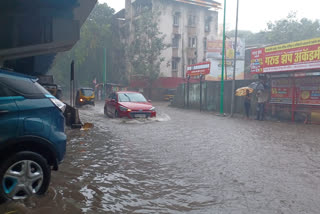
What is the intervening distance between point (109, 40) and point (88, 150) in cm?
4357

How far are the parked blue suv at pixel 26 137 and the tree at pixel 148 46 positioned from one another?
36577 millimetres

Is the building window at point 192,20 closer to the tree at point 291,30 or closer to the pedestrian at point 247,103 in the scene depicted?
the tree at point 291,30

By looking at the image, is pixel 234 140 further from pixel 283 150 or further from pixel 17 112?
pixel 17 112

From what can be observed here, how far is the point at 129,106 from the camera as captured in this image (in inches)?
577

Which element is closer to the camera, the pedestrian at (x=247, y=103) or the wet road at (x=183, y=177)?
the wet road at (x=183, y=177)

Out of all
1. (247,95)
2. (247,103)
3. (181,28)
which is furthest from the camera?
(181,28)

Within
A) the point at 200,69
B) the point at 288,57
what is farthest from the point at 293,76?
the point at 200,69

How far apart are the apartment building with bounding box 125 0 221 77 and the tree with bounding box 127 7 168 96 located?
2081mm

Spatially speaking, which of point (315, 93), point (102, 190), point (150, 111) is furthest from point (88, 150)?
point (315, 93)

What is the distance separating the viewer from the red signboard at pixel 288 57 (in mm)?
14338

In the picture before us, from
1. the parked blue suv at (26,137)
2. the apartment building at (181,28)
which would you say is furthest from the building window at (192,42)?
the parked blue suv at (26,137)

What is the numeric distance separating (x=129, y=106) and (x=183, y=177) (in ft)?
30.0

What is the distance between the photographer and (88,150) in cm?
816

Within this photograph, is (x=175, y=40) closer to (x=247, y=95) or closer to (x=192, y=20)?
(x=192, y=20)
